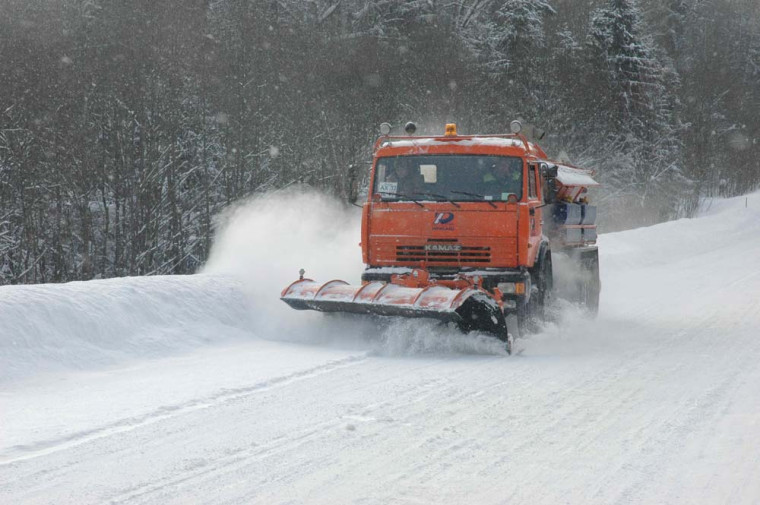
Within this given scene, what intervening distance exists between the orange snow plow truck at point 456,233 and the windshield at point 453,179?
0.04ft

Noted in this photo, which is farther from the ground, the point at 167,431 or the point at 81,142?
the point at 81,142

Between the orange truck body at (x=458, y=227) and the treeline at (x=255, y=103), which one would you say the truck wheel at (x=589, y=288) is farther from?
the orange truck body at (x=458, y=227)

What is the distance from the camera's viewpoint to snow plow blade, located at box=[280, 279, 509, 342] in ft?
27.8

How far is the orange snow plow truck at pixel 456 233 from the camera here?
9016 mm

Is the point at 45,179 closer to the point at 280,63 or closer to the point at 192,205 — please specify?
the point at 192,205

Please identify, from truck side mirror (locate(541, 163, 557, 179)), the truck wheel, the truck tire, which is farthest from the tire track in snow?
the truck wheel

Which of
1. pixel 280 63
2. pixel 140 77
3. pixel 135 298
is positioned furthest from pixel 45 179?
pixel 135 298

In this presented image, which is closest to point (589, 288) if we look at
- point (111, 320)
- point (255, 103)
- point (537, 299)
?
point (537, 299)

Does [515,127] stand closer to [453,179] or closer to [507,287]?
[453,179]

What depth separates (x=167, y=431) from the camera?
545cm

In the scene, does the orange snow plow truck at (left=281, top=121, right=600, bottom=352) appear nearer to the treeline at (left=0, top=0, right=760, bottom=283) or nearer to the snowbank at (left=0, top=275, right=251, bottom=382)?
the snowbank at (left=0, top=275, right=251, bottom=382)

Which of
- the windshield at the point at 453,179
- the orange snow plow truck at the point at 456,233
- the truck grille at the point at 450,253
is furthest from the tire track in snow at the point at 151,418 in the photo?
the windshield at the point at 453,179

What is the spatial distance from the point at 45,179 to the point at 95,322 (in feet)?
48.5

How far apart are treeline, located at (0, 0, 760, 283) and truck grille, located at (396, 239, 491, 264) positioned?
5.41 metres
